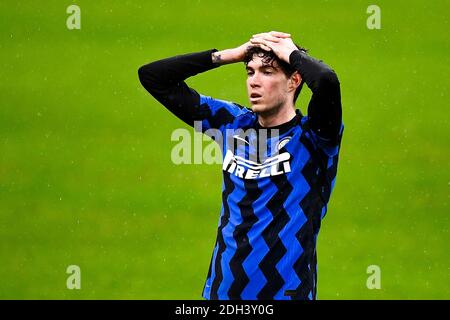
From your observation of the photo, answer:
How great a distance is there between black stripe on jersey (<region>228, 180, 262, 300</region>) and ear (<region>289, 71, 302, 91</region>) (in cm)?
61

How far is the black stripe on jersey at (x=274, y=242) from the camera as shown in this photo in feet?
18.8

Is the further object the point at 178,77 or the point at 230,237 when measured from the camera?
the point at 178,77

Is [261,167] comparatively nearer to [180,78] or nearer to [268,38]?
[268,38]

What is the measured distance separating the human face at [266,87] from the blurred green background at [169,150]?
3971 mm

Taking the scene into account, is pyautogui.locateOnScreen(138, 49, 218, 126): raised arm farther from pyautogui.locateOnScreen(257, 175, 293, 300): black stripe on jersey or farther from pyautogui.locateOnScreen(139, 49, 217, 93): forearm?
pyautogui.locateOnScreen(257, 175, 293, 300): black stripe on jersey

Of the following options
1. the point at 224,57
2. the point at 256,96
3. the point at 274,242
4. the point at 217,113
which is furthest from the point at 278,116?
the point at 274,242

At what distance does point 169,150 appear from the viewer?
12.8 metres

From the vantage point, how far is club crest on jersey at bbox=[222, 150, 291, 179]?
5.82 metres

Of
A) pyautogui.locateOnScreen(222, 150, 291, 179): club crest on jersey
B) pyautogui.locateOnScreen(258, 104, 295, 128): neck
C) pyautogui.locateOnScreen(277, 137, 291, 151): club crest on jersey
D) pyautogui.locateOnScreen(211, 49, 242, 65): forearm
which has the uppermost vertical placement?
pyautogui.locateOnScreen(211, 49, 242, 65): forearm

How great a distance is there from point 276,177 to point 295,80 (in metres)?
0.62

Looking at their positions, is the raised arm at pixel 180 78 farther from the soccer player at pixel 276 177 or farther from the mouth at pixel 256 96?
the mouth at pixel 256 96

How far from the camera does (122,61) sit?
14672 millimetres

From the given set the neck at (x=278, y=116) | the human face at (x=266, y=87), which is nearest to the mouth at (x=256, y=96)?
the human face at (x=266, y=87)

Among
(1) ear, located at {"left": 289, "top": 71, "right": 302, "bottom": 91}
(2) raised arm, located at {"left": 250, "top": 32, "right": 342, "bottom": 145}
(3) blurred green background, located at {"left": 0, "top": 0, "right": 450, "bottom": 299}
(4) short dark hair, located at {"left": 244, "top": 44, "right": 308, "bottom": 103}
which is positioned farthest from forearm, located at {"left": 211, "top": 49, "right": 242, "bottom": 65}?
(3) blurred green background, located at {"left": 0, "top": 0, "right": 450, "bottom": 299}
